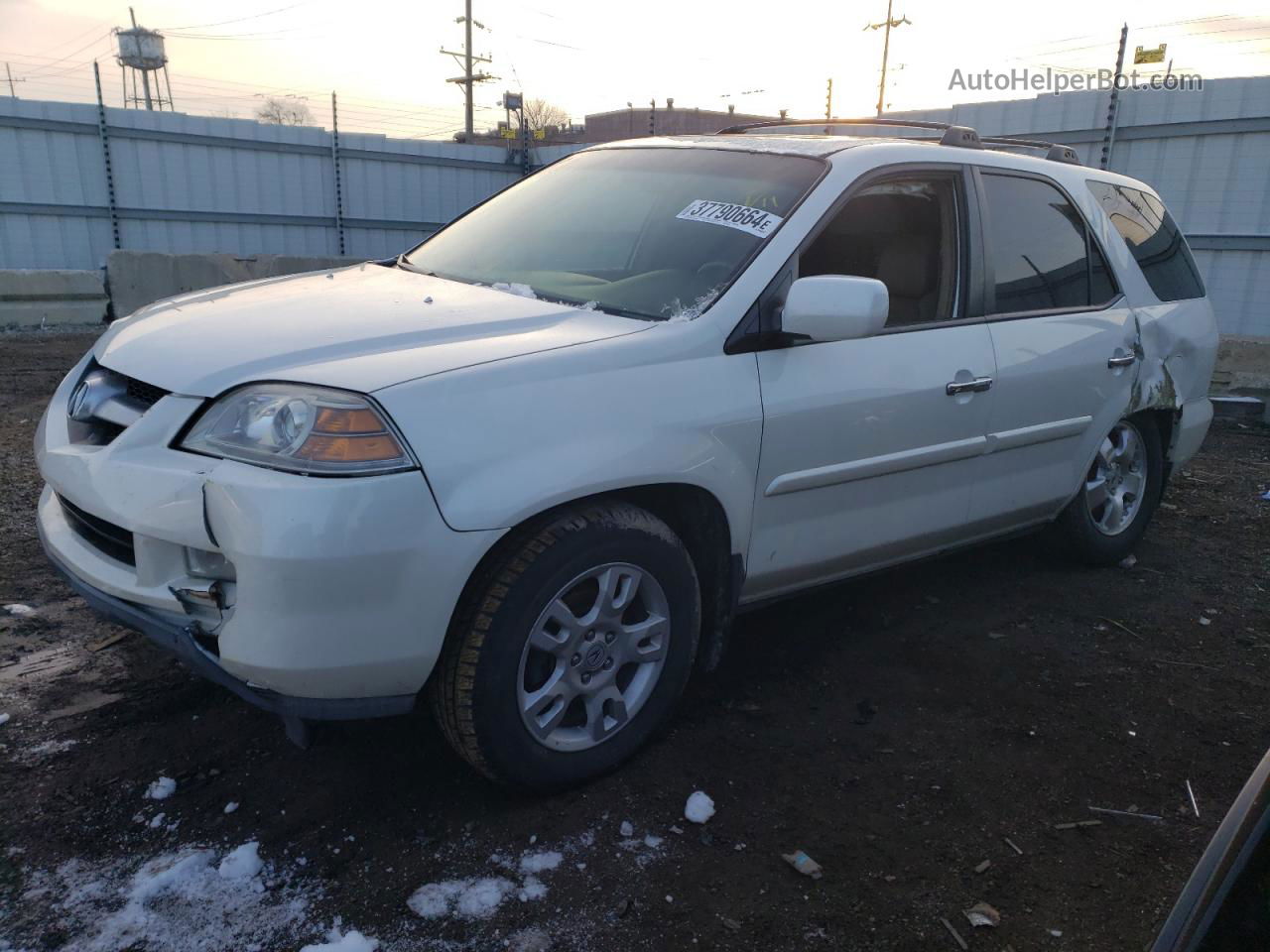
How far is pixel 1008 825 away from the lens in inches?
105

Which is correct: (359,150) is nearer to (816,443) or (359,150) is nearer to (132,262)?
(132,262)

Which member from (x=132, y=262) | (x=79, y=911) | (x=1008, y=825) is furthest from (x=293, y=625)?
(x=132, y=262)

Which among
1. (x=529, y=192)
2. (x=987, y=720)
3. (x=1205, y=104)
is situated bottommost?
(x=987, y=720)

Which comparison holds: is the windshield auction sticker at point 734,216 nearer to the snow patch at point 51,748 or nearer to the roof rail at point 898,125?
the roof rail at point 898,125

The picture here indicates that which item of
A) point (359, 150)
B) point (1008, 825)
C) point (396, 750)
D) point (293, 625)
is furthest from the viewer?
point (359, 150)

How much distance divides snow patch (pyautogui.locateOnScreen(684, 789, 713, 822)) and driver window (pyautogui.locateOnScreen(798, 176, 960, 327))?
1645mm

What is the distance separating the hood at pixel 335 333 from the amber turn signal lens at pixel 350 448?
0.13 metres

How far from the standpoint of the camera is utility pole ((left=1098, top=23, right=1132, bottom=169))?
10867 mm

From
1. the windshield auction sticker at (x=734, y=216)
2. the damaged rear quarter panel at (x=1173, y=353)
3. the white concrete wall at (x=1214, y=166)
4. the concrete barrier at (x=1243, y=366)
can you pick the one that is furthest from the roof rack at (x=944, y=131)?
the white concrete wall at (x=1214, y=166)

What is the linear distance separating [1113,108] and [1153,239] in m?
7.52

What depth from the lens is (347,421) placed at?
2227 millimetres

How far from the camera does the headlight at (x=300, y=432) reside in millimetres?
2197

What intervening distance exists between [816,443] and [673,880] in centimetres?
130

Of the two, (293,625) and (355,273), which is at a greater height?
(355,273)
